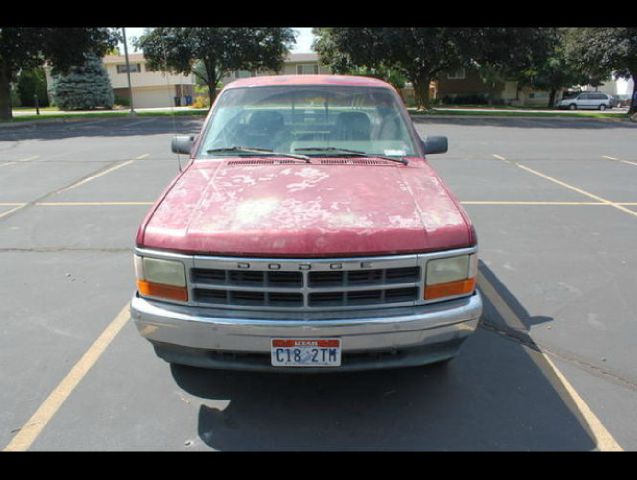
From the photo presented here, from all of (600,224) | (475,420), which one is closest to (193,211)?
(475,420)

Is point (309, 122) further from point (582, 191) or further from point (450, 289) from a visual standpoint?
point (582, 191)

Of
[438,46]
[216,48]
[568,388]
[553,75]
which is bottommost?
[568,388]

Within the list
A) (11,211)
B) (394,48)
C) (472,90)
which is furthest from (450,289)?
(472,90)

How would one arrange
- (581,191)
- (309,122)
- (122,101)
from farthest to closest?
1. (122,101)
2. (581,191)
3. (309,122)

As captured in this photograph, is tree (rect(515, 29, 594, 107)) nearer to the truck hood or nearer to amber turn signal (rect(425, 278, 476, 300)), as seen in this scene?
the truck hood

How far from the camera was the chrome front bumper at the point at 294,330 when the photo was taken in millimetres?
2639

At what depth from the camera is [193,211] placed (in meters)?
2.94

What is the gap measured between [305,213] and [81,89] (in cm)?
5000

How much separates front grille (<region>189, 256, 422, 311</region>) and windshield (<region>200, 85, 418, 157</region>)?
1424mm

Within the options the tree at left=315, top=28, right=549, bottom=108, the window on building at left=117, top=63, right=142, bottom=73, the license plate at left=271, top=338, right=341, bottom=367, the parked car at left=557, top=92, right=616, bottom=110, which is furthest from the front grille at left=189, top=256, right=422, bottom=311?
the window on building at left=117, top=63, right=142, bottom=73

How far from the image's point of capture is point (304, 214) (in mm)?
2830

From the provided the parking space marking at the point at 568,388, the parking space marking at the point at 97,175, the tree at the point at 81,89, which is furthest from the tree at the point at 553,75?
the parking space marking at the point at 568,388
